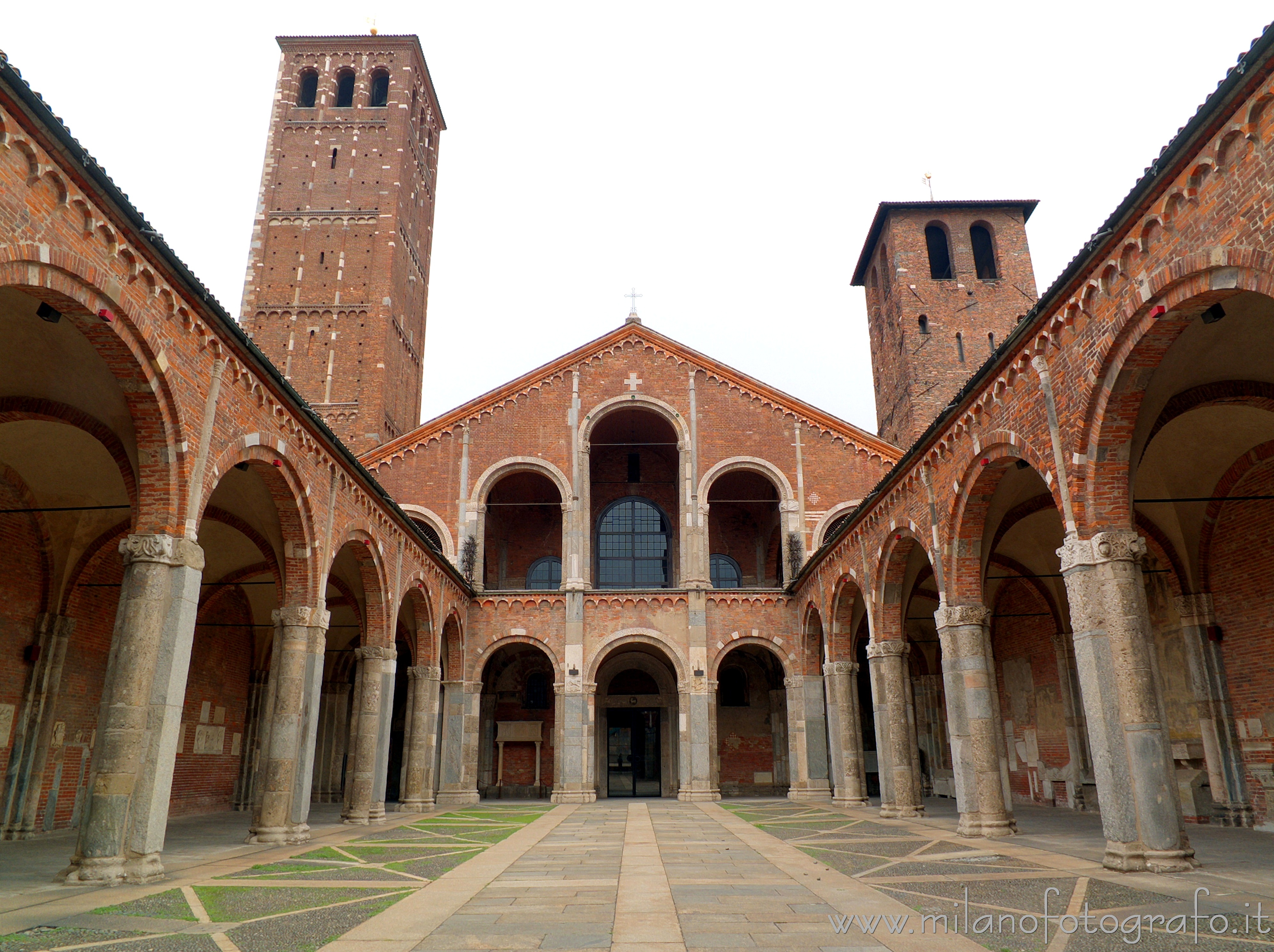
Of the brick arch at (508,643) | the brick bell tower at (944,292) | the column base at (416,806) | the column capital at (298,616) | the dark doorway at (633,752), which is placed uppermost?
the brick bell tower at (944,292)

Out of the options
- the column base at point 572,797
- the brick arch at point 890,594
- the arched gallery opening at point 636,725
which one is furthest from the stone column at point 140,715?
the arched gallery opening at point 636,725

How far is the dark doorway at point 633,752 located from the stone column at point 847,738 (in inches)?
312

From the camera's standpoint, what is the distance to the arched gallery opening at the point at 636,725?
26.0m

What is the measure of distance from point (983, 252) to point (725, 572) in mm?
16645

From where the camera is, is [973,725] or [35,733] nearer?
[973,725]

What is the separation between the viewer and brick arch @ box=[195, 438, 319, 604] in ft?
39.6

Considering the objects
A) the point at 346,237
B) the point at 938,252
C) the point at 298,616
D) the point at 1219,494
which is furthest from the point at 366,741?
the point at 938,252

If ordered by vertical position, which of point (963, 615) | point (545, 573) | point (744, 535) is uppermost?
point (744, 535)

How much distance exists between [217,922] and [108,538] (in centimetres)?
989

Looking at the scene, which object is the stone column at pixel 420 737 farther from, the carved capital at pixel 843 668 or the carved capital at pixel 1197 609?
the carved capital at pixel 1197 609

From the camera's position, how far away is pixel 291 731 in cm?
1266

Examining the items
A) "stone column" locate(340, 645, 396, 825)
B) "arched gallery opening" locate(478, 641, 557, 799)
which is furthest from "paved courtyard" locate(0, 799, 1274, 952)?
"arched gallery opening" locate(478, 641, 557, 799)

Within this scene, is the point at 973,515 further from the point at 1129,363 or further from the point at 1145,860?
the point at 1145,860

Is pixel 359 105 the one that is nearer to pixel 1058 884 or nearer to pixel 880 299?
pixel 880 299
